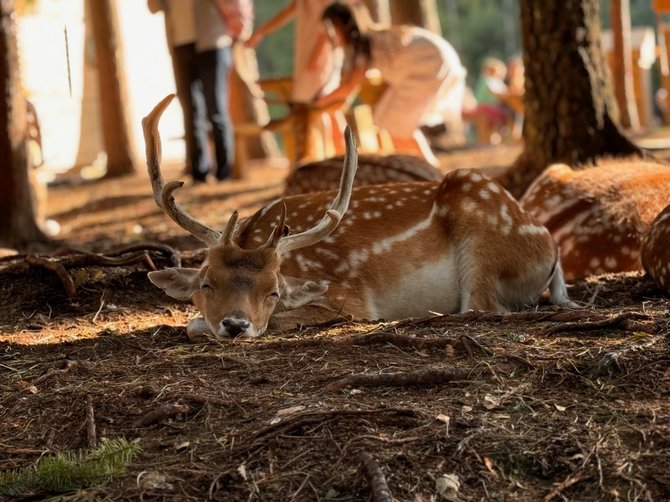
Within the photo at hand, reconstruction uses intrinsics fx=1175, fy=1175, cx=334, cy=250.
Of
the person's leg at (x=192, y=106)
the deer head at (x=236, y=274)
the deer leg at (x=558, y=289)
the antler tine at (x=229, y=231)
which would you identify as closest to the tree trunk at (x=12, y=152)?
the deer head at (x=236, y=274)

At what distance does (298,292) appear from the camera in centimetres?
543

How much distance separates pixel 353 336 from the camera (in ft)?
15.5

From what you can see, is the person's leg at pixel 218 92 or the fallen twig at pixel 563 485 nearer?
the fallen twig at pixel 563 485

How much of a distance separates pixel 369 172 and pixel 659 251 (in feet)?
10.2

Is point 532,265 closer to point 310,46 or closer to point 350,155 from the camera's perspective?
point 350,155

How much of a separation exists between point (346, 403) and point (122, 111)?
13.3 m

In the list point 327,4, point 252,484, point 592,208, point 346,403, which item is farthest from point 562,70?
point 252,484

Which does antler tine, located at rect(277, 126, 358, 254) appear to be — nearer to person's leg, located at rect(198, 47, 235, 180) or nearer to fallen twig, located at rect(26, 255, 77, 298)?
fallen twig, located at rect(26, 255, 77, 298)

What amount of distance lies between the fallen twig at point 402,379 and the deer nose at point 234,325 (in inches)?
41.4

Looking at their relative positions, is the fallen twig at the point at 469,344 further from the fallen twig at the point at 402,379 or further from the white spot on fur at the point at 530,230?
the white spot on fur at the point at 530,230

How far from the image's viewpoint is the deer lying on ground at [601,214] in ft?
21.9

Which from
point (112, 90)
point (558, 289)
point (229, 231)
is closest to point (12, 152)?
point (229, 231)

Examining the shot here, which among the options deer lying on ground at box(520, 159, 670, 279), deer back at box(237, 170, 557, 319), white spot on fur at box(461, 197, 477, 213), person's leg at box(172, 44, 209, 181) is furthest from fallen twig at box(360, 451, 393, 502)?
person's leg at box(172, 44, 209, 181)

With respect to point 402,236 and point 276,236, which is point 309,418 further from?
point 402,236
